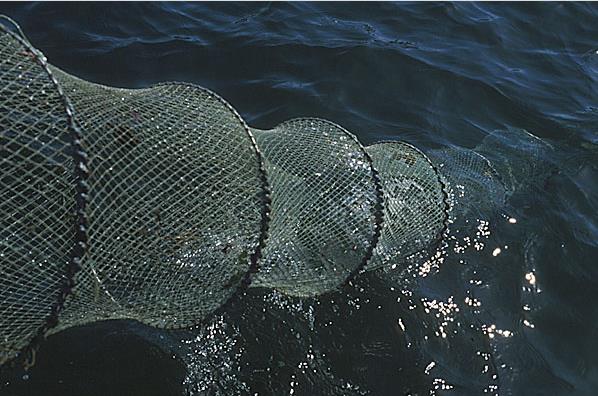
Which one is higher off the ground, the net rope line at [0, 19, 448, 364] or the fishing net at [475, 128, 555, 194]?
the net rope line at [0, 19, 448, 364]

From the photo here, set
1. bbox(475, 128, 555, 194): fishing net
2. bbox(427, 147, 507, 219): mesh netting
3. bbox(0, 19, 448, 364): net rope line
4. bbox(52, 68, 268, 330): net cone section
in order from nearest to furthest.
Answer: bbox(0, 19, 448, 364): net rope line
bbox(52, 68, 268, 330): net cone section
bbox(427, 147, 507, 219): mesh netting
bbox(475, 128, 555, 194): fishing net

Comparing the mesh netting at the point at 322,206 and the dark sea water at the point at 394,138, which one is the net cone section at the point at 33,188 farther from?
the mesh netting at the point at 322,206

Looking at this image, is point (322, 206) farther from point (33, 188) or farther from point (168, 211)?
point (33, 188)

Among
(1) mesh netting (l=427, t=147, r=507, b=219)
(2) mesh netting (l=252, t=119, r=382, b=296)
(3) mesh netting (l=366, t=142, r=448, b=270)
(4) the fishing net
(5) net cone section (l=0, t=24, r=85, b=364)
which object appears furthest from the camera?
Result: (4) the fishing net

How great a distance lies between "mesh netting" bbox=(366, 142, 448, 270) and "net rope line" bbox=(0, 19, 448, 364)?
0.02 metres

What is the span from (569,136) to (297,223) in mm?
4620

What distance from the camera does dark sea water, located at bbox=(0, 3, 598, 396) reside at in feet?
15.7

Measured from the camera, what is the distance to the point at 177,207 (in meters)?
4.13

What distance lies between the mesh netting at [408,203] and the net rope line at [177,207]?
0.7 inches

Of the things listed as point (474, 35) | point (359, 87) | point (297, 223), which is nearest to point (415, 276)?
point (297, 223)

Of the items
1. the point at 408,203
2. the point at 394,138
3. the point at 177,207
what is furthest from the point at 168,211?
the point at 394,138

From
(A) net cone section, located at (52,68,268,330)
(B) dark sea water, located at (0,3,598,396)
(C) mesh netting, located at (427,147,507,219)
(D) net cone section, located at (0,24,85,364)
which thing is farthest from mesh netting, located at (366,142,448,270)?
(D) net cone section, located at (0,24,85,364)

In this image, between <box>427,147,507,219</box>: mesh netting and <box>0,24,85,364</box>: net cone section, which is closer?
<box>0,24,85,364</box>: net cone section

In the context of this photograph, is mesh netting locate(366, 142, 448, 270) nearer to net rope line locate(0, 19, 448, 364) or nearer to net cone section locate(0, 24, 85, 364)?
net rope line locate(0, 19, 448, 364)
